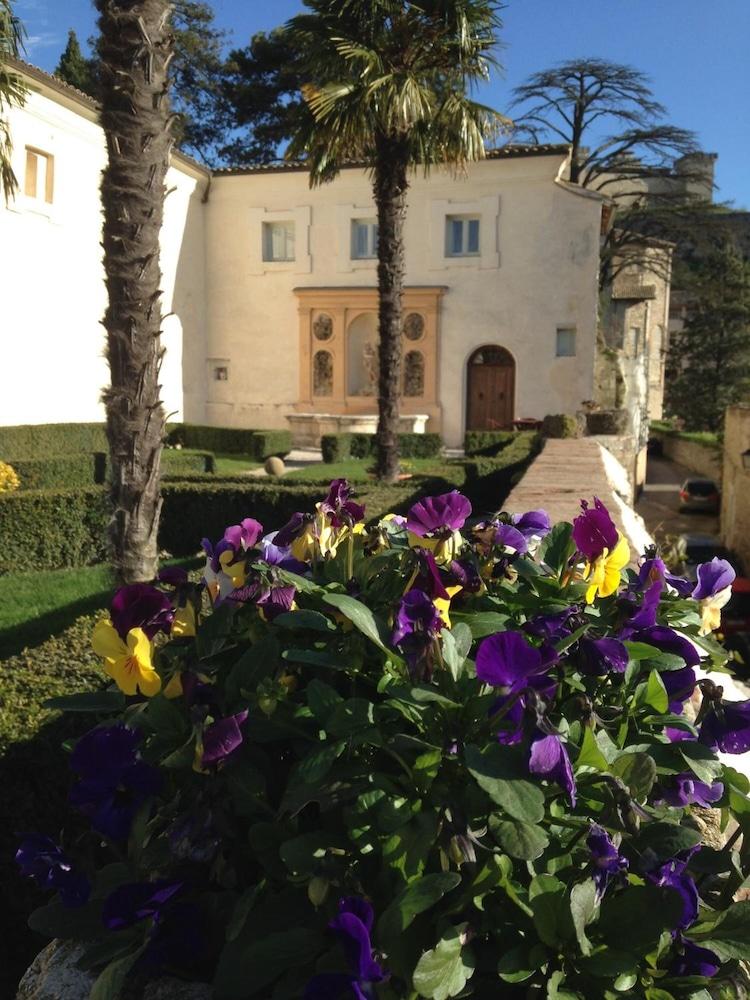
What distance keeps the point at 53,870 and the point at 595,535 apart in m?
0.96

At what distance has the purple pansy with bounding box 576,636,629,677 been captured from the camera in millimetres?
1141

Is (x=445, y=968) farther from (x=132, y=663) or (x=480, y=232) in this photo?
(x=480, y=232)

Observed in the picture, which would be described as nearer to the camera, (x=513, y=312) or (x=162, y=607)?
(x=162, y=607)

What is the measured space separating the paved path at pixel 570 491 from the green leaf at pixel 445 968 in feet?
6.73

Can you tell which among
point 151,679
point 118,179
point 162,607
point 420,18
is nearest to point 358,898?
point 151,679

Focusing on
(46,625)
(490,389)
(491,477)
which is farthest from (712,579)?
(490,389)

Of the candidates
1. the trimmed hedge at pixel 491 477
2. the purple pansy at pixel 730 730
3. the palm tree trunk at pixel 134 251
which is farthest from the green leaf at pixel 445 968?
the trimmed hedge at pixel 491 477

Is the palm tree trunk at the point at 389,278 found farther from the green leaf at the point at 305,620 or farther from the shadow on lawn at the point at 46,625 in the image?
the green leaf at the point at 305,620

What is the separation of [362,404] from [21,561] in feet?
49.9

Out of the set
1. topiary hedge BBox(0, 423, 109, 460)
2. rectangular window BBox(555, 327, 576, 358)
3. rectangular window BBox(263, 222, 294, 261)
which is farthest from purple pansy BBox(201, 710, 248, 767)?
rectangular window BBox(263, 222, 294, 261)

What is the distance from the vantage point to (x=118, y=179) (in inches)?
182

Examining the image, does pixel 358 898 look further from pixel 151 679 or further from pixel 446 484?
pixel 446 484

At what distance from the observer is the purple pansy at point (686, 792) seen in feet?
3.85

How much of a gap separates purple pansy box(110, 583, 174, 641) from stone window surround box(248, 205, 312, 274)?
22.9 meters
